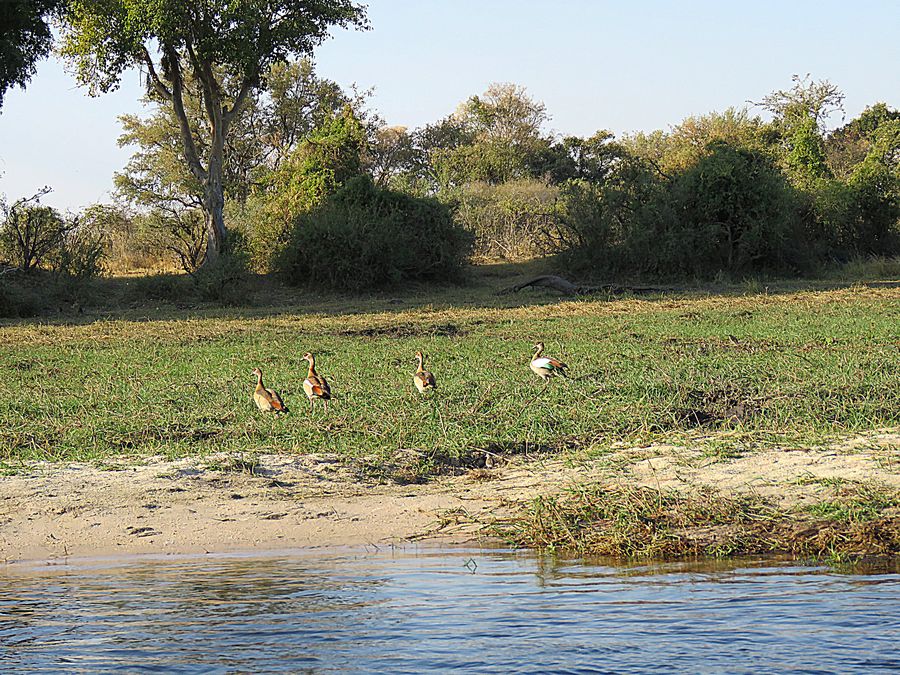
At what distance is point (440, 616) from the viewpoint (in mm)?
4922

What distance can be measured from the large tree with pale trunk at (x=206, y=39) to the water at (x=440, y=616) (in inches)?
795

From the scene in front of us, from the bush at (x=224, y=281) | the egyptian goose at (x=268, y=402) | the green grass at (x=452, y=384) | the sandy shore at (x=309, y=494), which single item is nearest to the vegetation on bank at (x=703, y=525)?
the sandy shore at (x=309, y=494)

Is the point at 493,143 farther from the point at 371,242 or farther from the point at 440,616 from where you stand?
the point at 440,616

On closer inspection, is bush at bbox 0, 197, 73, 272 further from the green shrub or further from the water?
the water

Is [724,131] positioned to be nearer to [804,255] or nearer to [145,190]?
[804,255]


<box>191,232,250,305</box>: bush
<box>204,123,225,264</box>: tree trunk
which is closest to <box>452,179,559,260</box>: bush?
<box>204,123,225,264</box>: tree trunk

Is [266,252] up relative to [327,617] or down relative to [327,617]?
up

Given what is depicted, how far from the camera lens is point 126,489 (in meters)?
6.77

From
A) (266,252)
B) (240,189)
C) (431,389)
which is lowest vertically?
(431,389)

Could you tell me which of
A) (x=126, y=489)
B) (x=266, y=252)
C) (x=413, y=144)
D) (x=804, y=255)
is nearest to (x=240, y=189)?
(x=413, y=144)

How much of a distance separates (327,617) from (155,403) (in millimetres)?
5092

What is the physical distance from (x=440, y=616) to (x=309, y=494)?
210 cm

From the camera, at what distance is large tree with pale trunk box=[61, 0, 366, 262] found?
24.0 meters

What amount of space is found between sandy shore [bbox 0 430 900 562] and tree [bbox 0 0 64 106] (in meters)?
17.4
